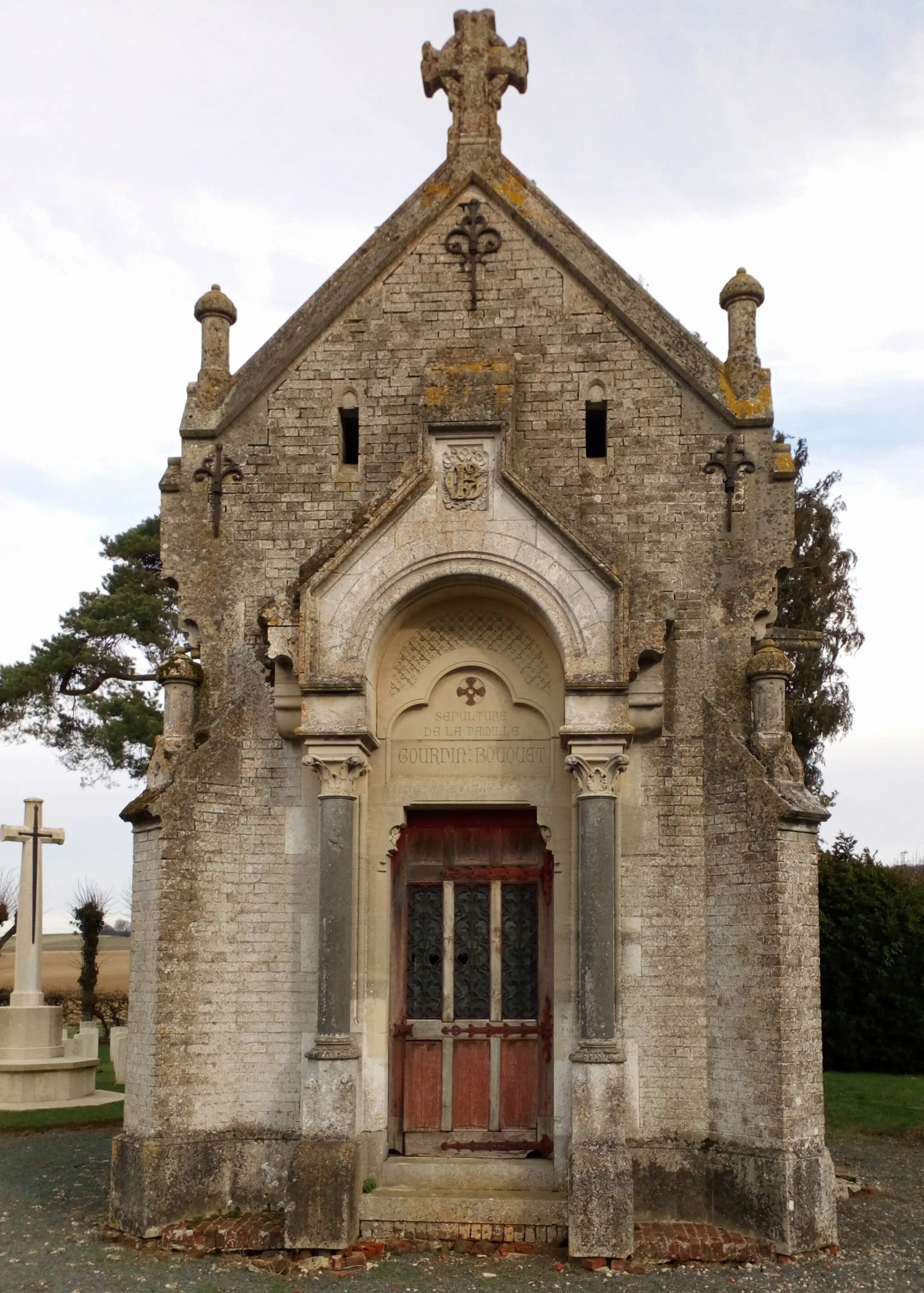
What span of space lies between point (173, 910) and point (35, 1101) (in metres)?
9.91

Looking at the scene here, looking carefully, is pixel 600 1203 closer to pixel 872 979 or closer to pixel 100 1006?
pixel 872 979

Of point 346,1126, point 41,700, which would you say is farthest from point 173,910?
point 41,700

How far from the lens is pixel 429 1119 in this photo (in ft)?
33.9

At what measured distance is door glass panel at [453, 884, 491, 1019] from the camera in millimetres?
10469

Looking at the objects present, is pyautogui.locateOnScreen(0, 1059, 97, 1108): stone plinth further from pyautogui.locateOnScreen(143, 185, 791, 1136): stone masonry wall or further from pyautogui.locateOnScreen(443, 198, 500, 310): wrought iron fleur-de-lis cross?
pyautogui.locateOnScreen(443, 198, 500, 310): wrought iron fleur-de-lis cross

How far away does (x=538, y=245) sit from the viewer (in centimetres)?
1122

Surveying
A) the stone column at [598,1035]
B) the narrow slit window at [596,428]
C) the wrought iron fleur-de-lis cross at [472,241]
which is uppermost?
the wrought iron fleur-de-lis cross at [472,241]

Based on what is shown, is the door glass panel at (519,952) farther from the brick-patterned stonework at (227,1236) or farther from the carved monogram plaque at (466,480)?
the carved monogram plaque at (466,480)

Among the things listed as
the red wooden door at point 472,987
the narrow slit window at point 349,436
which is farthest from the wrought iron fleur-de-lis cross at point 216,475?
the red wooden door at point 472,987

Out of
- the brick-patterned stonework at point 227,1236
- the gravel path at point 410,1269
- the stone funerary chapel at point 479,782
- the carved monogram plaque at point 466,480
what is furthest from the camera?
the carved monogram plaque at point 466,480

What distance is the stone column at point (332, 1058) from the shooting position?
30.0 feet

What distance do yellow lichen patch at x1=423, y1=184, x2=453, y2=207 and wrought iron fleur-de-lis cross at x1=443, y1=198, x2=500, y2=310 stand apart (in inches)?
11.4

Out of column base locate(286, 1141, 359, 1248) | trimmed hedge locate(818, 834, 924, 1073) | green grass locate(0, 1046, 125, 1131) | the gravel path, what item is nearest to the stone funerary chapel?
column base locate(286, 1141, 359, 1248)

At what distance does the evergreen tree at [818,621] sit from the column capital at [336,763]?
707 inches
